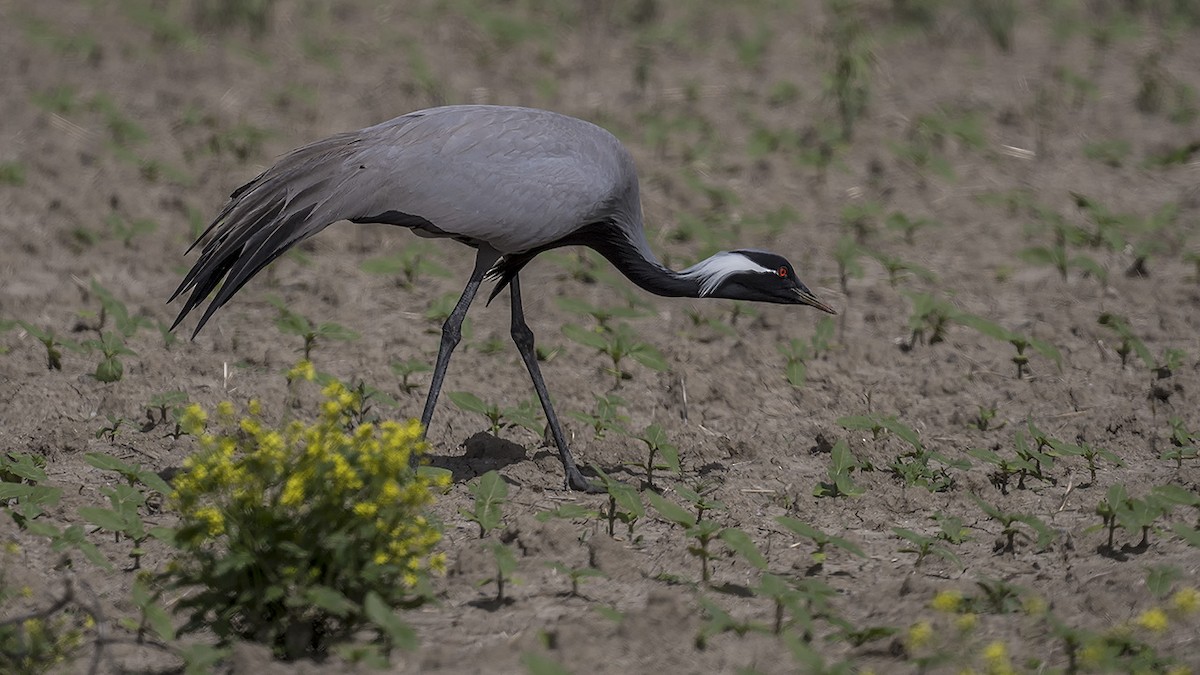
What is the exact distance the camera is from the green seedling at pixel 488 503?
4918mm

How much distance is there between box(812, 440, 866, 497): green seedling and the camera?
5.44 m

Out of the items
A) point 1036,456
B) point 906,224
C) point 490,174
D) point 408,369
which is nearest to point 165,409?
point 408,369

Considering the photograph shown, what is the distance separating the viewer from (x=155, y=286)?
7.55 metres

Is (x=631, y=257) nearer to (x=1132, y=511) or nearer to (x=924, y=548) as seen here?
(x=924, y=548)

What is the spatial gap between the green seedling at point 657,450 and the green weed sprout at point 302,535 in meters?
1.58

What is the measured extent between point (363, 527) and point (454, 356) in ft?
9.67

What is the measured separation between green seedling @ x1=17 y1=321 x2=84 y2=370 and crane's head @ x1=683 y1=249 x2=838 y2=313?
8.93ft

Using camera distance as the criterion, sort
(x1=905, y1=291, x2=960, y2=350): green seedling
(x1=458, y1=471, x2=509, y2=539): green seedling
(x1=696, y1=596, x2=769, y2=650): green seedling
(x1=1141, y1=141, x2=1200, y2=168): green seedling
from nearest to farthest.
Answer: (x1=696, y1=596, x2=769, y2=650): green seedling
(x1=458, y1=471, x2=509, y2=539): green seedling
(x1=905, y1=291, x2=960, y2=350): green seedling
(x1=1141, y1=141, x2=1200, y2=168): green seedling

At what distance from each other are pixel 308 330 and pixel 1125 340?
12.5 feet

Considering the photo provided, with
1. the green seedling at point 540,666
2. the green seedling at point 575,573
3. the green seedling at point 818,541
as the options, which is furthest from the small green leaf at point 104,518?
the green seedling at point 818,541

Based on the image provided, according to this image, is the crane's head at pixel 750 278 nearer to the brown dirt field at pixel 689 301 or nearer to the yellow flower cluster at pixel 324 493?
the brown dirt field at pixel 689 301

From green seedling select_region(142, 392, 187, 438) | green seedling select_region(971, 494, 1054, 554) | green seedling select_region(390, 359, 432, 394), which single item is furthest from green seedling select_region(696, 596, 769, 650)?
green seedling select_region(142, 392, 187, 438)

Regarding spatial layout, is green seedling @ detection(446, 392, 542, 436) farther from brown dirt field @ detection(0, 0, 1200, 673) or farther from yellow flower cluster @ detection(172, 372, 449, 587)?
yellow flower cluster @ detection(172, 372, 449, 587)

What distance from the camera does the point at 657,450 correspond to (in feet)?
19.3
